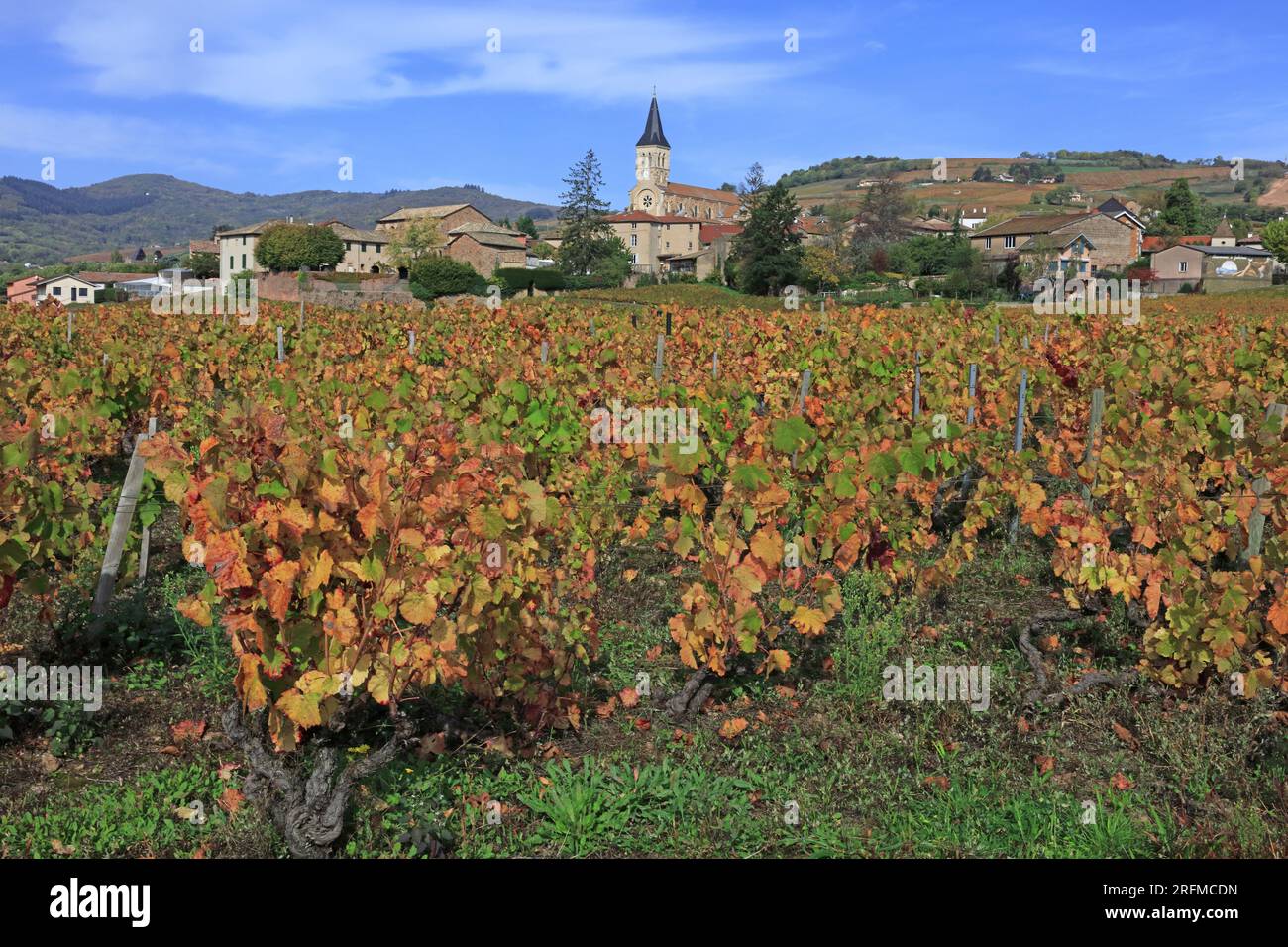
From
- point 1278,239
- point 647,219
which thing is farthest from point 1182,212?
point 647,219

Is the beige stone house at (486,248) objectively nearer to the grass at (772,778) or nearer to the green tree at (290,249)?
the green tree at (290,249)

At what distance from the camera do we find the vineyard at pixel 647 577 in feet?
12.6

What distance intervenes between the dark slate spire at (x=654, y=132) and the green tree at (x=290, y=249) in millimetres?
69427

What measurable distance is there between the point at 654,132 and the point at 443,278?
81183 mm

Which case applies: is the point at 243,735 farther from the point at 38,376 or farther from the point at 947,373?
the point at 947,373

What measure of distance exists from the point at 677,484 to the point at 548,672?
1260mm

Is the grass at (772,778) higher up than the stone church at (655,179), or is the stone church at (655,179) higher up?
the stone church at (655,179)

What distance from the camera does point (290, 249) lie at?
237 feet

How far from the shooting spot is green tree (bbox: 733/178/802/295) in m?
61.6

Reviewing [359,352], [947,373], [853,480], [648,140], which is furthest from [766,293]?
[648,140]

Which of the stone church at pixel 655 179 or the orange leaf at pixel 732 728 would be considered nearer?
the orange leaf at pixel 732 728

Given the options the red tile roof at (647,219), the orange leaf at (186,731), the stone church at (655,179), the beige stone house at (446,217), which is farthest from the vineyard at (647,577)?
the stone church at (655,179)

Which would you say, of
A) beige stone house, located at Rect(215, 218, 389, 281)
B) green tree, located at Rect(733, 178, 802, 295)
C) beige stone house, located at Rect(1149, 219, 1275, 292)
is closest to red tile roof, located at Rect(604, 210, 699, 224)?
beige stone house, located at Rect(215, 218, 389, 281)

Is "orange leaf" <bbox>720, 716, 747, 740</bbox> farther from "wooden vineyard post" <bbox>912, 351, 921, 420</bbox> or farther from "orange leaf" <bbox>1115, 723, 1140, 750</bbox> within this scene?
"wooden vineyard post" <bbox>912, 351, 921, 420</bbox>
